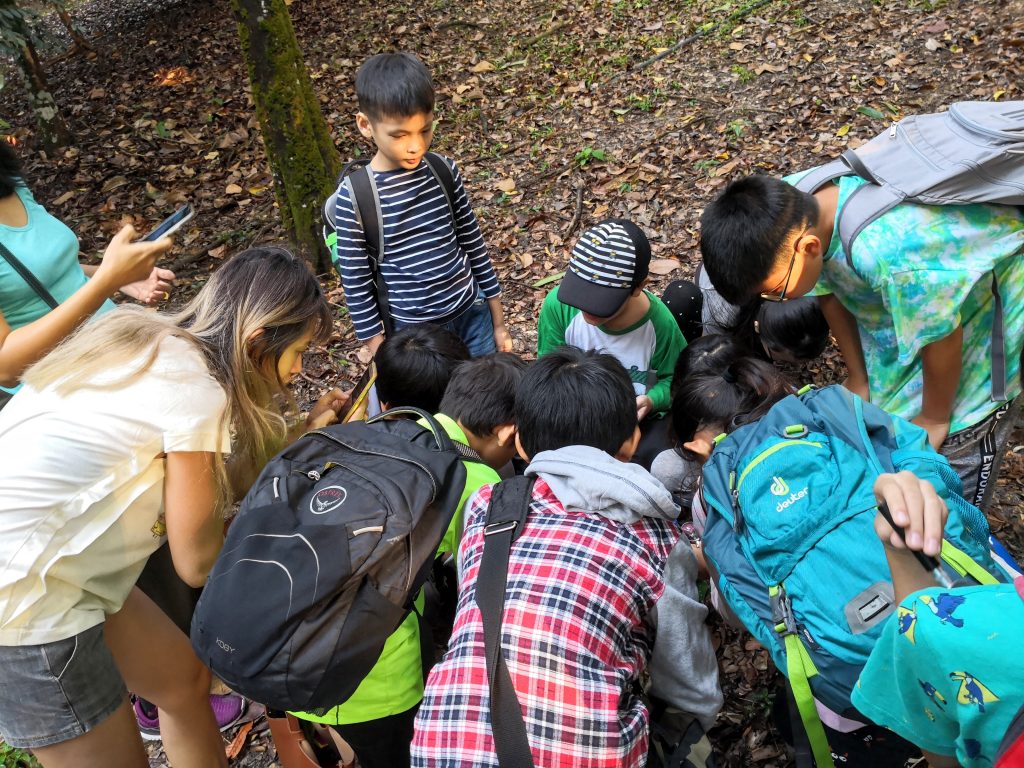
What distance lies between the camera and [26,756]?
11.7 feet

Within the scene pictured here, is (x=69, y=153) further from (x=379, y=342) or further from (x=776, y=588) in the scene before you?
(x=776, y=588)

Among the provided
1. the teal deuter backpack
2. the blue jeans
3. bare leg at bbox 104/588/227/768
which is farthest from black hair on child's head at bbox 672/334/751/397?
bare leg at bbox 104/588/227/768

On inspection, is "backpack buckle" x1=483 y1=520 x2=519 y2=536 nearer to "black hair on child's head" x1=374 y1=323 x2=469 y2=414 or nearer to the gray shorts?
"black hair on child's head" x1=374 y1=323 x2=469 y2=414

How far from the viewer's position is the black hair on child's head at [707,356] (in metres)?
3.05

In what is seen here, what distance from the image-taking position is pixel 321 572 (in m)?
1.94

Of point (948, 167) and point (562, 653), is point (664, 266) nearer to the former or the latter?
point (948, 167)

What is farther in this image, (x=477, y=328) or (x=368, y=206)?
(x=477, y=328)

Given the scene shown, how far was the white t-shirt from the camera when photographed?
210cm

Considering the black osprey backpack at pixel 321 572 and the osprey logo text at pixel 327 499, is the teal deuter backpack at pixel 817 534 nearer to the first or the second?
the black osprey backpack at pixel 321 572

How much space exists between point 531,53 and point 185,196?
3973mm

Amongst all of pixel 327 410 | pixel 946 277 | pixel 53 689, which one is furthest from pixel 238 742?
pixel 946 277

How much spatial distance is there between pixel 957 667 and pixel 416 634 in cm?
148

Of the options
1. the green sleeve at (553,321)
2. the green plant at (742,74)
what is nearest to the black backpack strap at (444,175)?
the green sleeve at (553,321)

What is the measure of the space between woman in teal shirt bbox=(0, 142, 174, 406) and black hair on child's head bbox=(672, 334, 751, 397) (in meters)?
2.14
